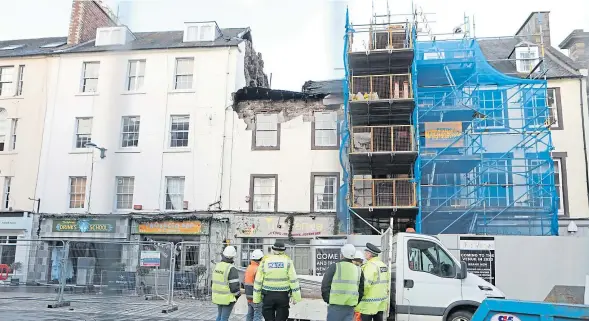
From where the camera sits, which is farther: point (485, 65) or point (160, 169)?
point (160, 169)

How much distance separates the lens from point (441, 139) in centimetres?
2159

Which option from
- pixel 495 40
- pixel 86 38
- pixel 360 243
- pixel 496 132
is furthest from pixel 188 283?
pixel 495 40

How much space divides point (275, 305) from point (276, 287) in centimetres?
31

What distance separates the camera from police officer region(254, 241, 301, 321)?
8023mm

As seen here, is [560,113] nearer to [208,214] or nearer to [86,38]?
[208,214]

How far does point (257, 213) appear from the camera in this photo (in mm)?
22078

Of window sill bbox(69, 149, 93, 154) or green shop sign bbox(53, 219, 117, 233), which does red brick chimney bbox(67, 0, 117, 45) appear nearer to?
window sill bbox(69, 149, 93, 154)

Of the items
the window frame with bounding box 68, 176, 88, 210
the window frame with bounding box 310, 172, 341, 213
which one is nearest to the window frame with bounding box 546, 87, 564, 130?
the window frame with bounding box 310, 172, 341, 213

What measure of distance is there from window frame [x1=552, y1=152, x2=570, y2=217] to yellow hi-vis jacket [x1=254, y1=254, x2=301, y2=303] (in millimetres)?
16761

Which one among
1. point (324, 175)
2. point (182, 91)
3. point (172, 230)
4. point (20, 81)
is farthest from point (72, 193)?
point (324, 175)

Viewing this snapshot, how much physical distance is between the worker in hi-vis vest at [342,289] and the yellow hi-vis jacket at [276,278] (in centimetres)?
97

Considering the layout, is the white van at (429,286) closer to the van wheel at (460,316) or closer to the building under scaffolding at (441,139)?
the van wheel at (460,316)

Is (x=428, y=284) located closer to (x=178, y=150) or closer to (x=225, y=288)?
(x=225, y=288)

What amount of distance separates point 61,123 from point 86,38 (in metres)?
4.91
